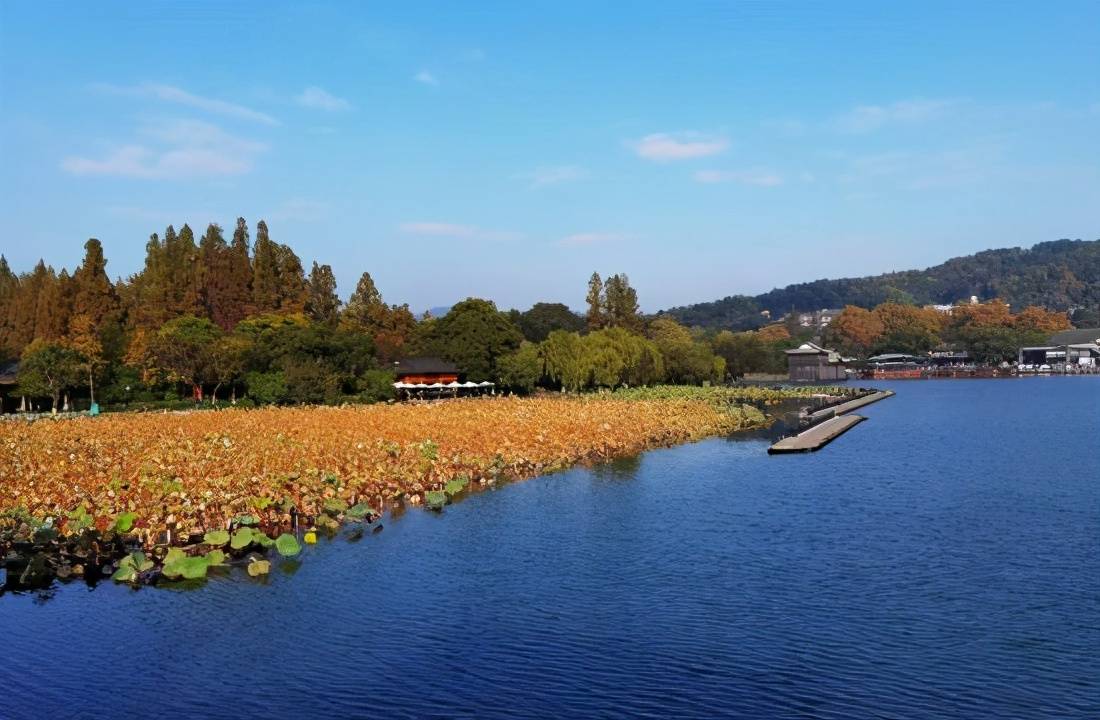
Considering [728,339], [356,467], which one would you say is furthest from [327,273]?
[356,467]

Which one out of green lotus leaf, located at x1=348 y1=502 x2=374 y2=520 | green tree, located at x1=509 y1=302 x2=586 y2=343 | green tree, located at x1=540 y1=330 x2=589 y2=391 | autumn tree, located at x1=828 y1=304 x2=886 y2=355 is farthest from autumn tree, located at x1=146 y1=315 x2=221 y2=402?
autumn tree, located at x1=828 y1=304 x2=886 y2=355

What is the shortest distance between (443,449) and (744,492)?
36.0ft

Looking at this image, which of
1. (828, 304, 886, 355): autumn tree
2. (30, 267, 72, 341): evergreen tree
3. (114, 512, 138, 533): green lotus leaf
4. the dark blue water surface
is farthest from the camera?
(828, 304, 886, 355): autumn tree

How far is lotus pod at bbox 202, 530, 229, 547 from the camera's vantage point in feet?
62.6

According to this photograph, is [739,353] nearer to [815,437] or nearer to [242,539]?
[815,437]

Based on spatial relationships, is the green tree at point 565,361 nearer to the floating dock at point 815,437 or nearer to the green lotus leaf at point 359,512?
the floating dock at point 815,437

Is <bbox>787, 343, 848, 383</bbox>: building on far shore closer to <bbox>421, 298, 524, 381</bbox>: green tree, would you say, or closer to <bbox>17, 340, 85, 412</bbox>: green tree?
<bbox>421, 298, 524, 381</bbox>: green tree

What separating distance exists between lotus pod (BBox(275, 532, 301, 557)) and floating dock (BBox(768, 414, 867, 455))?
72.5ft

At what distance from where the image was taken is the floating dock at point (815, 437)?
37.9 meters

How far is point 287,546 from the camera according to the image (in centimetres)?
1964

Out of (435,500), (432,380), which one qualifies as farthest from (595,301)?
(435,500)

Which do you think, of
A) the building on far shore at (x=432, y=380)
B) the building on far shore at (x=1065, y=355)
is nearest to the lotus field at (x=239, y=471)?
the building on far shore at (x=432, y=380)

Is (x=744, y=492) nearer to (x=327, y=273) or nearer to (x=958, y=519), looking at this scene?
(x=958, y=519)

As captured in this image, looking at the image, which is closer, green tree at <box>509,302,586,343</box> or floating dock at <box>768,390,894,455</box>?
floating dock at <box>768,390,894,455</box>
